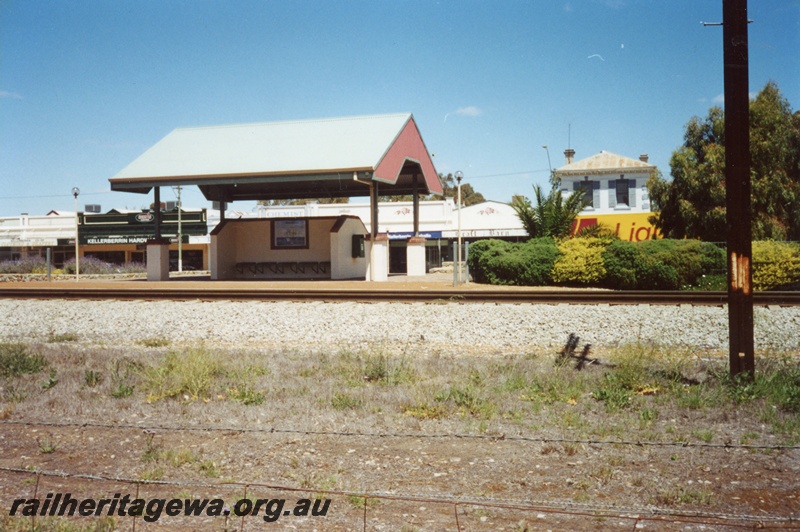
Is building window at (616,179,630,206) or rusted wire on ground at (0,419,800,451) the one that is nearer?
rusted wire on ground at (0,419,800,451)

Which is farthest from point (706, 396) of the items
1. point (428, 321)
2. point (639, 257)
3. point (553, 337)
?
point (639, 257)

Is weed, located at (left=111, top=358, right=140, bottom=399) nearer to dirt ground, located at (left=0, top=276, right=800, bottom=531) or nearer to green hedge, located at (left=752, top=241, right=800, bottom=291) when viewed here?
dirt ground, located at (left=0, top=276, right=800, bottom=531)

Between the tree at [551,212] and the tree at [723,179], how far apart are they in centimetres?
846

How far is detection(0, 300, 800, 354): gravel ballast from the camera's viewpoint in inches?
451

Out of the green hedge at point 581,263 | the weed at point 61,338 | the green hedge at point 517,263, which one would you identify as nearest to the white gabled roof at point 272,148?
the green hedge at point 517,263

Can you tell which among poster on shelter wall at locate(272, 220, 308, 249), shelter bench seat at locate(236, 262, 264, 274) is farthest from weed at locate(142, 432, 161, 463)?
shelter bench seat at locate(236, 262, 264, 274)

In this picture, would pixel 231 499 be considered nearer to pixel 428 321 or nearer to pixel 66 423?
pixel 66 423

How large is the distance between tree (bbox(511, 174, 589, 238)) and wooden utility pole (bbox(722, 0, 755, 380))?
1677 cm

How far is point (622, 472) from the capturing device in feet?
17.5

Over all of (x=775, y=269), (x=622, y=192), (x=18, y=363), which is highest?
(x=622, y=192)

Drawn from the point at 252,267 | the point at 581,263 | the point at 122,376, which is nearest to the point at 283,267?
the point at 252,267

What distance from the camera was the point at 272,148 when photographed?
92.4ft

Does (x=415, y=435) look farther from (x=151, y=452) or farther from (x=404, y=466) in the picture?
(x=151, y=452)

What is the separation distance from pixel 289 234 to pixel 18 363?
1996 cm
